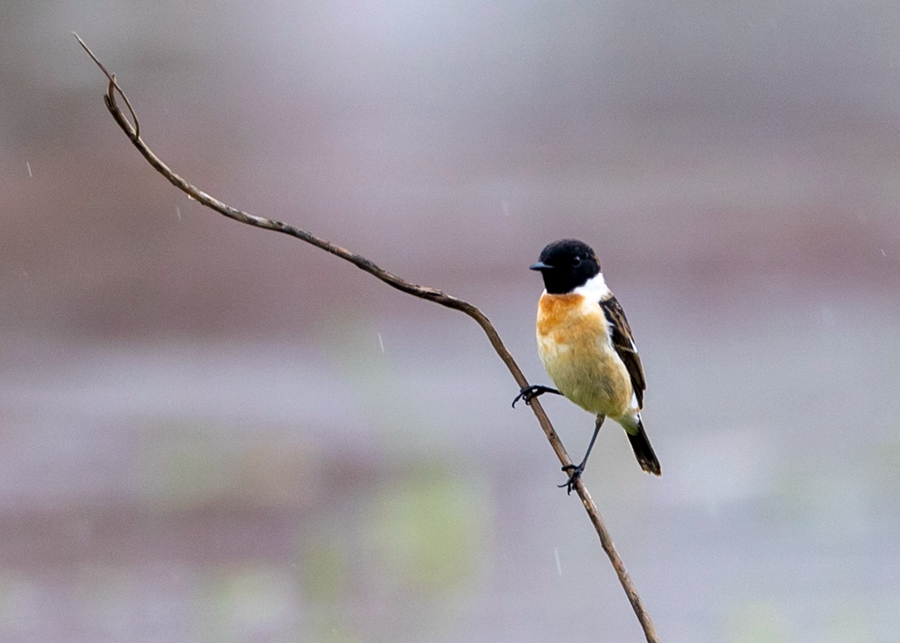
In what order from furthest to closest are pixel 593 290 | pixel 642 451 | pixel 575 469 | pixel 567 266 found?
pixel 642 451
pixel 593 290
pixel 567 266
pixel 575 469

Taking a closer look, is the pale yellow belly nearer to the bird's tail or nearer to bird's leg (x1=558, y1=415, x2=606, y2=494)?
bird's leg (x1=558, y1=415, x2=606, y2=494)

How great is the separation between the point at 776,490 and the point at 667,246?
17.3 feet

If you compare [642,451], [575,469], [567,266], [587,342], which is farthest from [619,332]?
[575,469]

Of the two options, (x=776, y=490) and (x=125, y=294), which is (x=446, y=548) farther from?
(x=125, y=294)

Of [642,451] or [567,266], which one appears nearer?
[567,266]

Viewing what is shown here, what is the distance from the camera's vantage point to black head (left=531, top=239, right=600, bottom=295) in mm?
2879

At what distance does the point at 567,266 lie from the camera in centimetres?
299

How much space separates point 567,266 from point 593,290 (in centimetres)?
27

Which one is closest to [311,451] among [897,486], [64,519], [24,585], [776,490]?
[64,519]

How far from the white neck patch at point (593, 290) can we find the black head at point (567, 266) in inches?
0.6

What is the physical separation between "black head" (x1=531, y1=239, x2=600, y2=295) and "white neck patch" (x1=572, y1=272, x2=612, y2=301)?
0.02m

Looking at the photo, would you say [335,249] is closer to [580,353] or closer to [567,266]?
[567,266]

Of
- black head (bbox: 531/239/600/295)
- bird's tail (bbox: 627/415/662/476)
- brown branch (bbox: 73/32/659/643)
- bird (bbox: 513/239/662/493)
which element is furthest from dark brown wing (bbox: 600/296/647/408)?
brown branch (bbox: 73/32/659/643)

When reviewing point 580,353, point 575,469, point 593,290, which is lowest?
point 580,353
